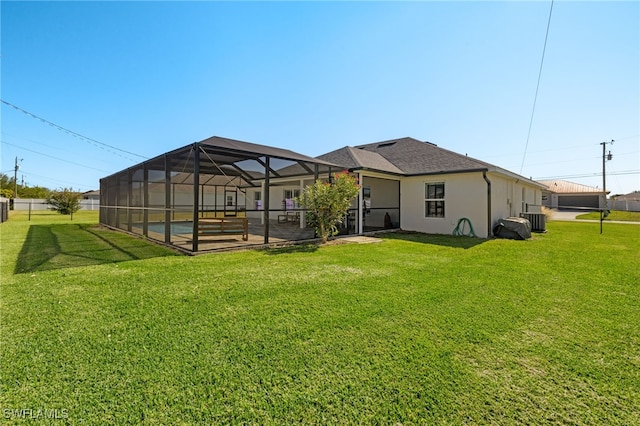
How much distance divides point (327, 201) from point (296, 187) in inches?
287

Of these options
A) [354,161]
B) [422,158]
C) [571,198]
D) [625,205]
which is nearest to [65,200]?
[354,161]

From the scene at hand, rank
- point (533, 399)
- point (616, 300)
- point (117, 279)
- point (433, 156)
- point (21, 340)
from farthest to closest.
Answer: point (433, 156), point (117, 279), point (616, 300), point (21, 340), point (533, 399)

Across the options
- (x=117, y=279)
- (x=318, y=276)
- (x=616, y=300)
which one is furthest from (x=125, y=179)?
(x=616, y=300)

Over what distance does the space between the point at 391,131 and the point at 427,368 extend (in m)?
20.1

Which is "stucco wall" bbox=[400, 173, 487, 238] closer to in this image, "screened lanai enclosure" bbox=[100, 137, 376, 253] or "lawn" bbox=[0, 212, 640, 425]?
"screened lanai enclosure" bbox=[100, 137, 376, 253]

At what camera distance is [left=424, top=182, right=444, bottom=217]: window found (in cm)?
1083

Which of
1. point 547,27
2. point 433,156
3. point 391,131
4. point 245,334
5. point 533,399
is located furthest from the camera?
point 391,131

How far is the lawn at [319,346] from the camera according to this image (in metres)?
1.69

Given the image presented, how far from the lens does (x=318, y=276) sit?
4.59m

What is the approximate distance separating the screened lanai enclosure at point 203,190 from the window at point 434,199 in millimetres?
2832

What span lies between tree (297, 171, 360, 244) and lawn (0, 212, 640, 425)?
3.39 m

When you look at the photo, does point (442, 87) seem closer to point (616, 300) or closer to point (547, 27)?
point (547, 27)

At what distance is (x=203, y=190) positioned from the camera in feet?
47.6

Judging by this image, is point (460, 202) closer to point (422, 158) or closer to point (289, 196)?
point (422, 158)
